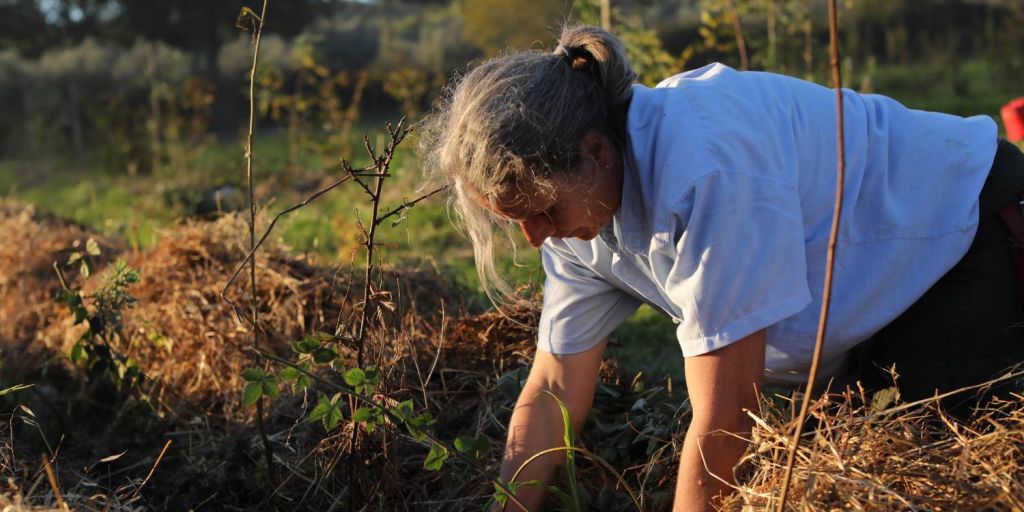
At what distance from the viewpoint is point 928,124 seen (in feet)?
6.93

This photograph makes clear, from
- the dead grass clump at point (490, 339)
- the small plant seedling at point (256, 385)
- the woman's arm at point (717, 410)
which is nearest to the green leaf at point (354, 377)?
the small plant seedling at point (256, 385)

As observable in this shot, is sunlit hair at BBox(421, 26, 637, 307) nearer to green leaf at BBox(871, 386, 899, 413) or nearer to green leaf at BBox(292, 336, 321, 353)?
green leaf at BBox(292, 336, 321, 353)

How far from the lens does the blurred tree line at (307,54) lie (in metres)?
8.91

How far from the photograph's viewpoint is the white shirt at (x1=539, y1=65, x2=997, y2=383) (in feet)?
5.63

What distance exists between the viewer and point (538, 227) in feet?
→ 6.39

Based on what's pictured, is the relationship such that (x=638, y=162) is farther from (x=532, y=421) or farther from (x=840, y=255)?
(x=532, y=421)

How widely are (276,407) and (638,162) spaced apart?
5.96 ft

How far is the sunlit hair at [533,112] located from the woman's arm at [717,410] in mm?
433

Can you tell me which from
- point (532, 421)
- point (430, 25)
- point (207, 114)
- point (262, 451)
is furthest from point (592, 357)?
point (430, 25)

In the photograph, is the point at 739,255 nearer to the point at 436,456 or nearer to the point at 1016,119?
the point at 436,456

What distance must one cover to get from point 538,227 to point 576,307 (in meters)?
0.39

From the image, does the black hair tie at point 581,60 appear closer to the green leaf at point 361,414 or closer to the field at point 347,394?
the field at point 347,394

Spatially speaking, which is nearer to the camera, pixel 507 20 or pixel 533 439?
pixel 533 439

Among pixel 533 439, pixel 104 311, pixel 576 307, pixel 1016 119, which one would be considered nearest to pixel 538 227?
pixel 576 307
